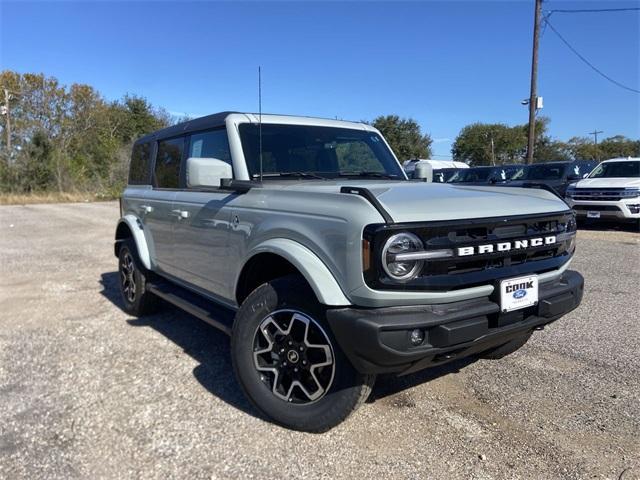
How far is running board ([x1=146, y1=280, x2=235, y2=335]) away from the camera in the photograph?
140 inches

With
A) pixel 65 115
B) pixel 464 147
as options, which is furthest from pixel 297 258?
pixel 464 147

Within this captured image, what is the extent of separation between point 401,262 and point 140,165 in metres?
4.07

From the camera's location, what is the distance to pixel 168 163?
480cm

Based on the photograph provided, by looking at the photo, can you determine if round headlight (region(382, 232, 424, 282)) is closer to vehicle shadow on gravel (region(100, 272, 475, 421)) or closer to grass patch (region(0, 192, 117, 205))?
vehicle shadow on gravel (region(100, 272, 475, 421))

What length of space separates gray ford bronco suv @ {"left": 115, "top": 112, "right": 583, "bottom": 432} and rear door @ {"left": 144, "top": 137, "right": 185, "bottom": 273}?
39 cm

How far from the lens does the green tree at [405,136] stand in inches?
1574

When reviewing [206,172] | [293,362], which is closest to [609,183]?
[206,172]

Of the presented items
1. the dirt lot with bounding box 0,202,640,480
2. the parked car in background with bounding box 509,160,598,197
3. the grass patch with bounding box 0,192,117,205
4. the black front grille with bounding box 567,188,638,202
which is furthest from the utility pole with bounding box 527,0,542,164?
the grass patch with bounding box 0,192,117,205

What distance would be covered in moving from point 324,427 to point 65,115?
4432 centimetres

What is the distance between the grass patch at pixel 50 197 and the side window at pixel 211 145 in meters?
27.2

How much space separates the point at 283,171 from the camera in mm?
3645

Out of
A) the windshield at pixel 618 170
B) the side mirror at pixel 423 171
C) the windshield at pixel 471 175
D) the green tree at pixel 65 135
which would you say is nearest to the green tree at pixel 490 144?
the green tree at pixel 65 135

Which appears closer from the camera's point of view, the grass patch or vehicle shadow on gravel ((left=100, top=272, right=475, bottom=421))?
vehicle shadow on gravel ((left=100, top=272, right=475, bottom=421))

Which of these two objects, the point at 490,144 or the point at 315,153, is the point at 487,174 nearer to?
the point at 315,153
